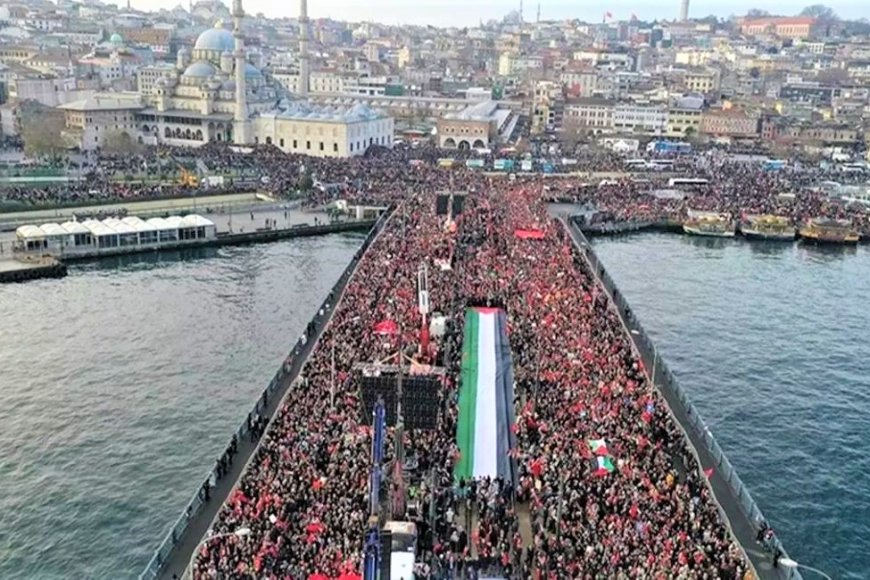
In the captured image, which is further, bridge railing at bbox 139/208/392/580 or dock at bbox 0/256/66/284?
dock at bbox 0/256/66/284

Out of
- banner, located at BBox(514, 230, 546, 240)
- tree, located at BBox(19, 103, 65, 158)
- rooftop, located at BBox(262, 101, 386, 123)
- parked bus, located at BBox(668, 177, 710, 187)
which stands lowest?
banner, located at BBox(514, 230, 546, 240)

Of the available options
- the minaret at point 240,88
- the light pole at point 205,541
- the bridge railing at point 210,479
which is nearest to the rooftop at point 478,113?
the minaret at point 240,88

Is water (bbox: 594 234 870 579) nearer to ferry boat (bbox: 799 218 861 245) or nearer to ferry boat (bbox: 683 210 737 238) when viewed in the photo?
ferry boat (bbox: 683 210 737 238)

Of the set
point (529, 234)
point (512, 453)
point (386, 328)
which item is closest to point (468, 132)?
point (529, 234)

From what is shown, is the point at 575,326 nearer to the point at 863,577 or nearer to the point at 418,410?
the point at 418,410

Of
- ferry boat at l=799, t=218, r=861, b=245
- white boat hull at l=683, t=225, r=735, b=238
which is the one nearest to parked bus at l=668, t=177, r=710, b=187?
white boat hull at l=683, t=225, r=735, b=238

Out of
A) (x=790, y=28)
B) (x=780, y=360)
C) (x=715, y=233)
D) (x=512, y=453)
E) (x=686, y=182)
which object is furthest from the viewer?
(x=790, y=28)

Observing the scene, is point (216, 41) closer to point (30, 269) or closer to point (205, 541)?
point (30, 269)
